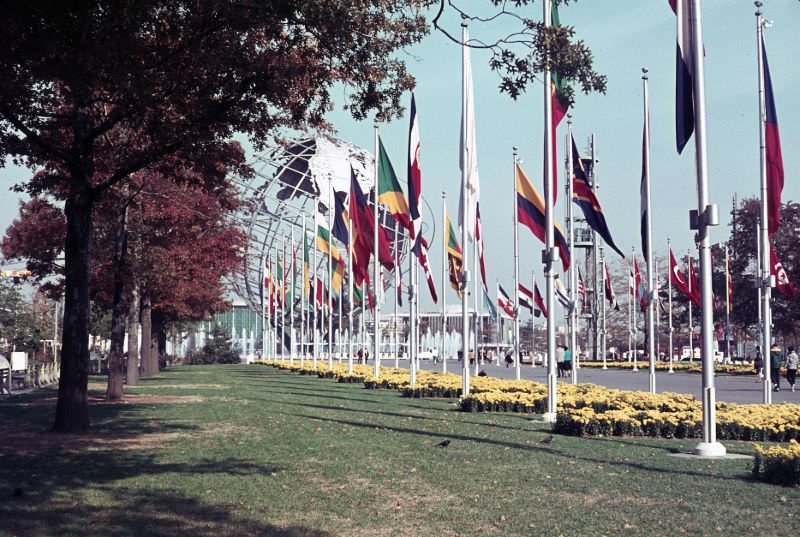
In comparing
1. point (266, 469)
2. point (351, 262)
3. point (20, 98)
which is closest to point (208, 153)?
point (20, 98)

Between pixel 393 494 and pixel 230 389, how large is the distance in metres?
26.4

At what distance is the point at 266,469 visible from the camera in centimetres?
1338

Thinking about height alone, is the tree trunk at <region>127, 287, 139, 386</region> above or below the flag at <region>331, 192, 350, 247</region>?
below

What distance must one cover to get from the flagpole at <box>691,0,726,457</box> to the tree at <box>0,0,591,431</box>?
4135 mm

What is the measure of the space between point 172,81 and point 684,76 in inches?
342

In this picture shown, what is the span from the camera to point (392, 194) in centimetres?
3200

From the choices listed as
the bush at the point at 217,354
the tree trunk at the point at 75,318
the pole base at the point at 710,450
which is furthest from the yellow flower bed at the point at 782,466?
the bush at the point at 217,354

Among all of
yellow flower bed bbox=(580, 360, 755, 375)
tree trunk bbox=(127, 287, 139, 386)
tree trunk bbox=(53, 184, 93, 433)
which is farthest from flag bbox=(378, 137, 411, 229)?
yellow flower bed bbox=(580, 360, 755, 375)

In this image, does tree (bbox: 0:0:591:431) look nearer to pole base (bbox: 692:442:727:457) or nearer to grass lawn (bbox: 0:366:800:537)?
grass lawn (bbox: 0:366:800:537)

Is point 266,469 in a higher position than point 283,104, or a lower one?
lower

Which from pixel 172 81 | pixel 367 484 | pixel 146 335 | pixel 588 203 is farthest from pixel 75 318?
pixel 146 335

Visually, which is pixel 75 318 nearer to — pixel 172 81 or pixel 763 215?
pixel 172 81

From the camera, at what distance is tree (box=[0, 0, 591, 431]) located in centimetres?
1282

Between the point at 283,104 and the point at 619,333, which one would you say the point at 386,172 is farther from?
the point at 619,333
